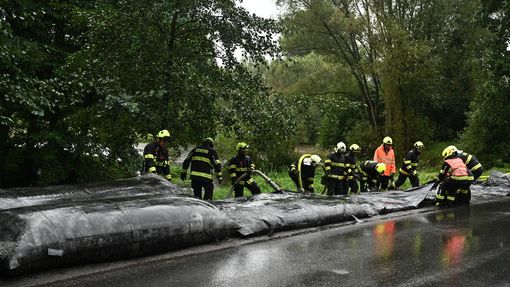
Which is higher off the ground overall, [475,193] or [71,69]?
[71,69]

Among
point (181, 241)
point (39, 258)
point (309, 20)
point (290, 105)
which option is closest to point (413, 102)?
point (309, 20)

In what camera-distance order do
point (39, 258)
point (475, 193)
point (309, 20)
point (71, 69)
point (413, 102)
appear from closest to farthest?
point (39, 258), point (71, 69), point (475, 193), point (413, 102), point (309, 20)

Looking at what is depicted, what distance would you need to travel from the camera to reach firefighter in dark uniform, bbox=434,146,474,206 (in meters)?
9.84

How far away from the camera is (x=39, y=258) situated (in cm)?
452

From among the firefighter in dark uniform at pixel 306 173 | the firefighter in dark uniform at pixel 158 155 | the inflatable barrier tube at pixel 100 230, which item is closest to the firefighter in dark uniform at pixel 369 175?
the firefighter in dark uniform at pixel 306 173

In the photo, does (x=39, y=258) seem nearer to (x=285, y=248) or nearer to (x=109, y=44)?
(x=285, y=248)

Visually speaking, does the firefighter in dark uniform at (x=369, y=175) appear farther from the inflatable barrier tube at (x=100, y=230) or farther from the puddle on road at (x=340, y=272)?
the puddle on road at (x=340, y=272)

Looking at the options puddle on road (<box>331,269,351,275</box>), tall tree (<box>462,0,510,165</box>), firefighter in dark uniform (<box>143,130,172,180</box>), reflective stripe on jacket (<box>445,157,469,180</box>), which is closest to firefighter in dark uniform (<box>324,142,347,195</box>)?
reflective stripe on jacket (<box>445,157,469,180</box>)

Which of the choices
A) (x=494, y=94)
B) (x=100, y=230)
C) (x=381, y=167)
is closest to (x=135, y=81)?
(x=100, y=230)

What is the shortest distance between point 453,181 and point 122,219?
24.0 ft

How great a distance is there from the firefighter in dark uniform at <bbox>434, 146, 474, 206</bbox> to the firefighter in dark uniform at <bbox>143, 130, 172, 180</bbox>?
5785 millimetres

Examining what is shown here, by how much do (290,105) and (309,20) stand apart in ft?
62.7

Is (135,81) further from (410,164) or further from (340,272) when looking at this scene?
(410,164)

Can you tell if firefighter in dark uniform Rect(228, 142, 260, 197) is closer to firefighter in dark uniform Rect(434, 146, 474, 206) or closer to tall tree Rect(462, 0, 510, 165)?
firefighter in dark uniform Rect(434, 146, 474, 206)
